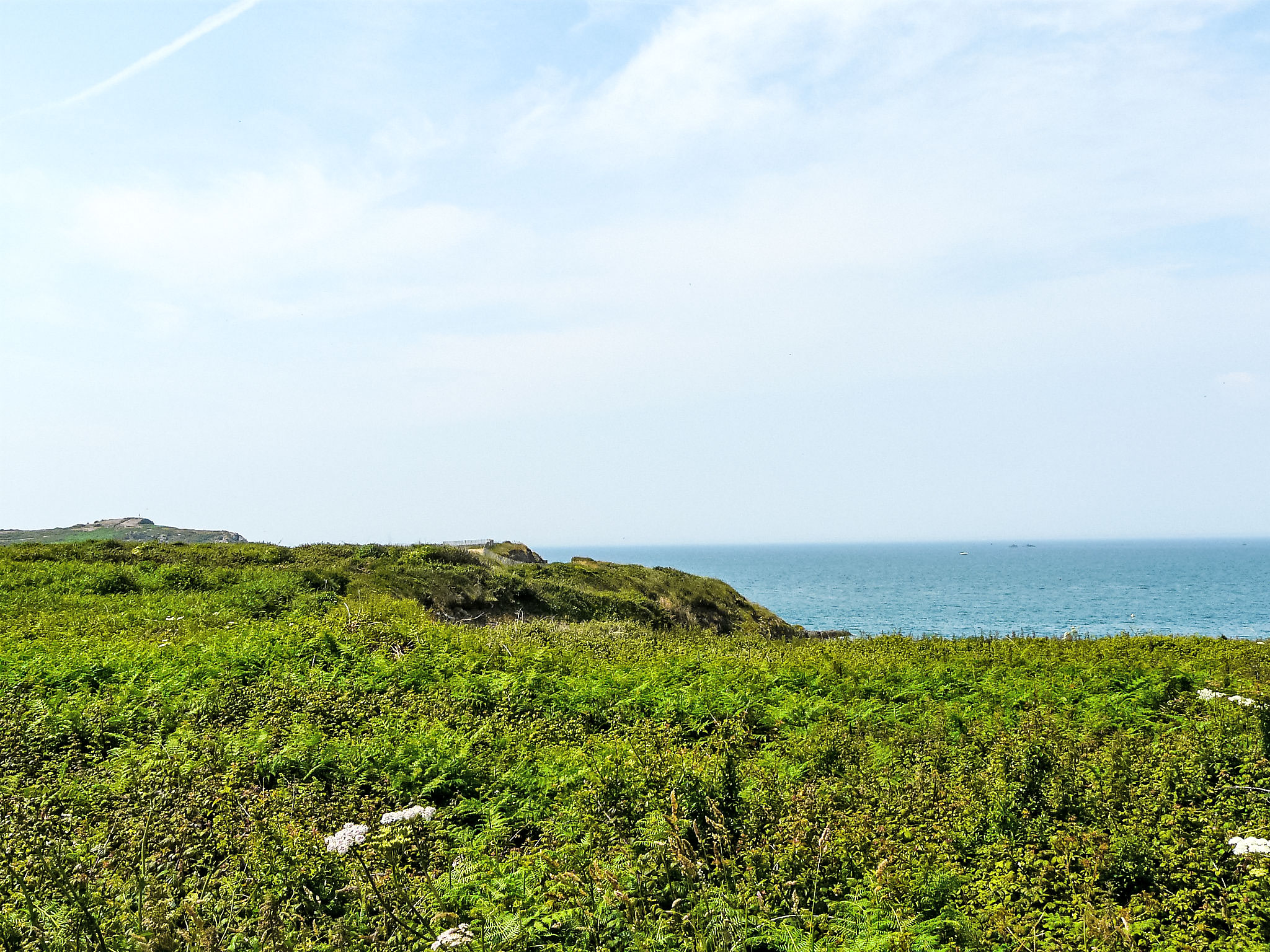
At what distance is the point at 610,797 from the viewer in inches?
268

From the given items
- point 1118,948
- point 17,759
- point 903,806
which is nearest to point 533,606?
point 17,759

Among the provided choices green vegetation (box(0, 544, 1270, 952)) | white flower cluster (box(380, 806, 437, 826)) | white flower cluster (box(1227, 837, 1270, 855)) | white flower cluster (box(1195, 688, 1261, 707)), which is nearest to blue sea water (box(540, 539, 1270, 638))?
white flower cluster (box(1195, 688, 1261, 707))

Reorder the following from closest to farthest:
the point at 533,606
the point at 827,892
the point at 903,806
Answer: the point at 827,892 → the point at 903,806 → the point at 533,606

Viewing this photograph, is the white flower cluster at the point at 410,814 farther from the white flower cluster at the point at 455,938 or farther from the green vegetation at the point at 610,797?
the white flower cluster at the point at 455,938

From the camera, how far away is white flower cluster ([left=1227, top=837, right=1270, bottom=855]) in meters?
5.52

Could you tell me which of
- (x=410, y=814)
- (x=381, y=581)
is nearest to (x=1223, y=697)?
(x=410, y=814)

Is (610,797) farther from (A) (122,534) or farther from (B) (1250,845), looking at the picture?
(A) (122,534)

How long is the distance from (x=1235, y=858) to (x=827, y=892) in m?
A: 3.29

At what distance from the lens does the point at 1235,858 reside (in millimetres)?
5844

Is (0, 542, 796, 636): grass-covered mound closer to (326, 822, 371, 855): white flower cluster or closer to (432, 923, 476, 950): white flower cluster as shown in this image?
(326, 822, 371, 855): white flower cluster

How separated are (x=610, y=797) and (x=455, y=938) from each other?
2.44 metres

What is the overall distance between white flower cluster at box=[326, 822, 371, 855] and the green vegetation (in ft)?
0.49

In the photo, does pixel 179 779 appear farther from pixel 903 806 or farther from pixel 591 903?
pixel 903 806

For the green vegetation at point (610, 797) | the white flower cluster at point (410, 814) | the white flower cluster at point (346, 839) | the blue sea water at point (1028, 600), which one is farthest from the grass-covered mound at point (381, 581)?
the white flower cluster at point (346, 839)
